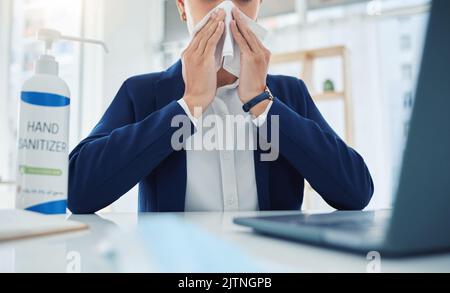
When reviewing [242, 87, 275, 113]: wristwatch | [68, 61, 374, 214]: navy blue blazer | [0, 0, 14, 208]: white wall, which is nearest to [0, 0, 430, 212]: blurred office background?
[0, 0, 14, 208]: white wall

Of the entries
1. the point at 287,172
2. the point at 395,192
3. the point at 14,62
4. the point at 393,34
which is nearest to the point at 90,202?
the point at 287,172

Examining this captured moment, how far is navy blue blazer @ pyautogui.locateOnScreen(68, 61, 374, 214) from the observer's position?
707 mm

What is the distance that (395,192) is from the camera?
10.5 inches

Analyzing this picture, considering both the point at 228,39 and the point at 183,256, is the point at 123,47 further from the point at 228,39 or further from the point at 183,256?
the point at 183,256

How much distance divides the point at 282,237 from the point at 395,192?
13 centimetres

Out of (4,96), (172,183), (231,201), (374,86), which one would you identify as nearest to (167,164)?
(172,183)

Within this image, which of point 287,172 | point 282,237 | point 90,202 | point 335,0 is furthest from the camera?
point 335,0

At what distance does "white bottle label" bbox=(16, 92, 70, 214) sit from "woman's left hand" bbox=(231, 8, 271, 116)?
0.39m

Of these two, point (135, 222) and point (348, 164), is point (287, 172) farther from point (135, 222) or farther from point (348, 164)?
point (135, 222)

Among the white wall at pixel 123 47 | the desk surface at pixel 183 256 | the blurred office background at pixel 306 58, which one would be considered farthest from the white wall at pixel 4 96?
the desk surface at pixel 183 256

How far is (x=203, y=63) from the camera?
79 cm

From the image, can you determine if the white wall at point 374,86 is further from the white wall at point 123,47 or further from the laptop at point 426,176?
the laptop at point 426,176

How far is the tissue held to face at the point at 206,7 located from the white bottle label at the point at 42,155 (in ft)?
1.58

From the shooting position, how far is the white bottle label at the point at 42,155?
0.48 meters
